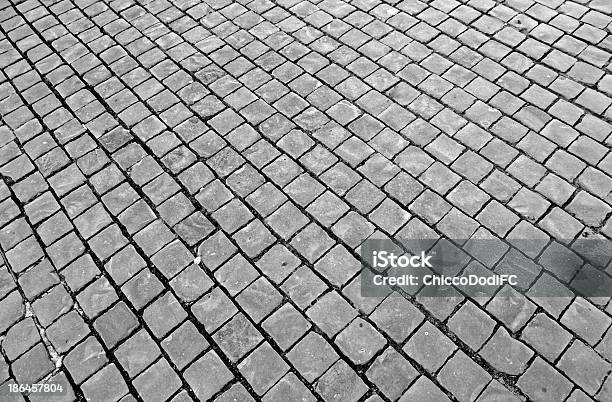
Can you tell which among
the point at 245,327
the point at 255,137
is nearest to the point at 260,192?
the point at 255,137

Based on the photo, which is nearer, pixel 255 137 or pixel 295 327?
pixel 295 327

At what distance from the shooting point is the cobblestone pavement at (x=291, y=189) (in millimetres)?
3279

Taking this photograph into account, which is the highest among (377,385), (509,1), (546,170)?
(509,1)

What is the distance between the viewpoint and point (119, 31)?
552cm

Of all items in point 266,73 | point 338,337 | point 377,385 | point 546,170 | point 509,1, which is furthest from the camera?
point 509,1

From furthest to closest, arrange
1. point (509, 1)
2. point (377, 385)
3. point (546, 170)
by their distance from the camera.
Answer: point (509, 1), point (546, 170), point (377, 385)

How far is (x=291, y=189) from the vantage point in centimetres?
412

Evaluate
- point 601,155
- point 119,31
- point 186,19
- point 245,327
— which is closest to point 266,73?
point 186,19

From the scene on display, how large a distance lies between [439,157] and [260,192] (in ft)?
4.75

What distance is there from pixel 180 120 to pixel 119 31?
63.0 inches

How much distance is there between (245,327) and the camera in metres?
3.44

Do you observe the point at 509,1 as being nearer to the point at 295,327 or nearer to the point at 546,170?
the point at 546,170

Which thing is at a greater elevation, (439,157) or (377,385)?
(439,157)

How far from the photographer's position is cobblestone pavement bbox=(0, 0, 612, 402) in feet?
10.8
